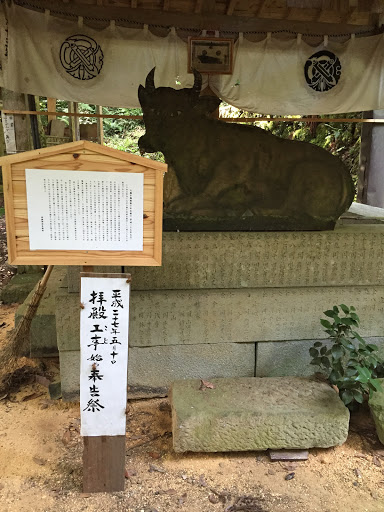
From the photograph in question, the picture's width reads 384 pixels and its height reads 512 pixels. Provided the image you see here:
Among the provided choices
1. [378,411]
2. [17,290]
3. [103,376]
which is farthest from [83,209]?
[17,290]

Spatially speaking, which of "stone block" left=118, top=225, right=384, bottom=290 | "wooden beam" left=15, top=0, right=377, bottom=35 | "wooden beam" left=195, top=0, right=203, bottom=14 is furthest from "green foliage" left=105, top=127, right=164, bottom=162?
"stone block" left=118, top=225, right=384, bottom=290

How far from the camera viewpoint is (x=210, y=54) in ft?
19.3

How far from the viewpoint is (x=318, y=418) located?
9.41 ft

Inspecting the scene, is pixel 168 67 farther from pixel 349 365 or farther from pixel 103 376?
pixel 103 376

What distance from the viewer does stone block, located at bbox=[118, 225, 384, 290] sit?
3426mm

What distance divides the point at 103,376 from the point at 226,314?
4.54 ft

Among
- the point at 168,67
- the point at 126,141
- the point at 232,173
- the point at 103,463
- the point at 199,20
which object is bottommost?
the point at 103,463

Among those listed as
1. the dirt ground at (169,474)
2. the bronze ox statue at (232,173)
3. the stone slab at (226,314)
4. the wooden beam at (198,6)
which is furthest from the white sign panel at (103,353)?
the wooden beam at (198,6)

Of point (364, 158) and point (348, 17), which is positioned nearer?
point (348, 17)

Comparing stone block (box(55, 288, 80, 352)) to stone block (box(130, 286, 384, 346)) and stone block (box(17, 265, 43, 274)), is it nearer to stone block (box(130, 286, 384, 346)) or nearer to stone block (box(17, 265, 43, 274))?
stone block (box(130, 286, 384, 346))

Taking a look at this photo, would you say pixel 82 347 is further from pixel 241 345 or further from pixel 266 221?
pixel 266 221

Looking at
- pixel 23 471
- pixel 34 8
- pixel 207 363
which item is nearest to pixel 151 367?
pixel 207 363

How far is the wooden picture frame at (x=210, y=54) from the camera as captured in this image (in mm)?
5816

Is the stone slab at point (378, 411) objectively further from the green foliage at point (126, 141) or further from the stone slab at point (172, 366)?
the green foliage at point (126, 141)
